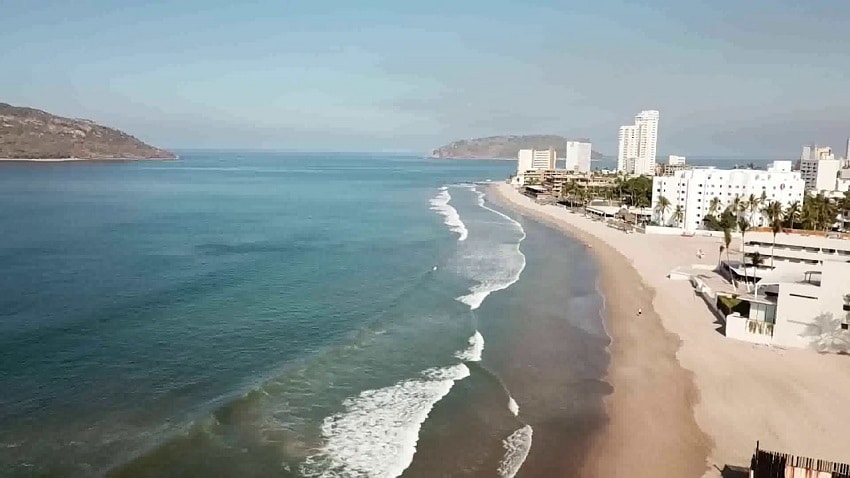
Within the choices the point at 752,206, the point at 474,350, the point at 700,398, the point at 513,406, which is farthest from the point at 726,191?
the point at 513,406

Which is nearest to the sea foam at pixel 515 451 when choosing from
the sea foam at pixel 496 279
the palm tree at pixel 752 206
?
the sea foam at pixel 496 279

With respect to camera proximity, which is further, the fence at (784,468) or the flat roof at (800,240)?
the flat roof at (800,240)

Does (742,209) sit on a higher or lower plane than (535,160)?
lower

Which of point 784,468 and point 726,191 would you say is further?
point 726,191

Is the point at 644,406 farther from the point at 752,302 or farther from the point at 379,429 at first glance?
the point at 752,302

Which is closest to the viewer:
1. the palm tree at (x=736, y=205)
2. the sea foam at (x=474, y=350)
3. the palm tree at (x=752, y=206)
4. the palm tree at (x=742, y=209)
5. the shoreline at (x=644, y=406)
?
the shoreline at (x=644, y=406)

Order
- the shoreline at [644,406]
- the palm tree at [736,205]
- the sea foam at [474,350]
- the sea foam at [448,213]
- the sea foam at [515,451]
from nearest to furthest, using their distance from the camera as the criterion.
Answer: the sea foam at [515,451]
the shoreline at [644,406]
the sea foam at [474,350]
the palm tree at [736,205]
the sea foam at [448,213]

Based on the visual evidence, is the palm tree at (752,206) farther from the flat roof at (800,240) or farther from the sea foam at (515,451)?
the sea foam at (515,451)
